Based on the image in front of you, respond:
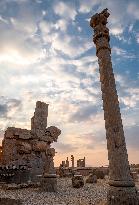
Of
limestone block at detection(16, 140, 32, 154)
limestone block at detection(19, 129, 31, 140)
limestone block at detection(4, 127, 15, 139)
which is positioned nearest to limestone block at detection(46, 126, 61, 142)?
limestone block at detection(19, 129, 31, 140)

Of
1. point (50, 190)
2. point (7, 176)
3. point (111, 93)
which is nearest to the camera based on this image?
point (111, 93)

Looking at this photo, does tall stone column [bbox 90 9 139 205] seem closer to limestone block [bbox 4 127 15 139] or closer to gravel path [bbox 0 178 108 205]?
gravel path [bbox 0 178 108 205]

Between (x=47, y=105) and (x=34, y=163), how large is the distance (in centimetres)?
457

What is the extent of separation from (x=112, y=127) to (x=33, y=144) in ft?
35.5

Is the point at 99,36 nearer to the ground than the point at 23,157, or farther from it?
farther from it

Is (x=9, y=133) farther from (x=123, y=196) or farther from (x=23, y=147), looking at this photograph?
(x=123, y=196)

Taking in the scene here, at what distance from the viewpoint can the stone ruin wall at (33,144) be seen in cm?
1518

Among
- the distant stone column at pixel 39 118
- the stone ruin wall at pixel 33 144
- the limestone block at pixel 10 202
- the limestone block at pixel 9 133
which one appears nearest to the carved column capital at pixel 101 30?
the limestone block at pixel 10 202

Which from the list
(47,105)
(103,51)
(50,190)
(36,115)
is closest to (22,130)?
(36,115)

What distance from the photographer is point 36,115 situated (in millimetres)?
17125

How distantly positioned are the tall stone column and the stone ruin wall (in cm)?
881

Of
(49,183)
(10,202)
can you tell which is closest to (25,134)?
(49,183)

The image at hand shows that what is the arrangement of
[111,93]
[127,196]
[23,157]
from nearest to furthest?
[127,196], [111,93], [23,157]

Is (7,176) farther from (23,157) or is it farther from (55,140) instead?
(55,140)
